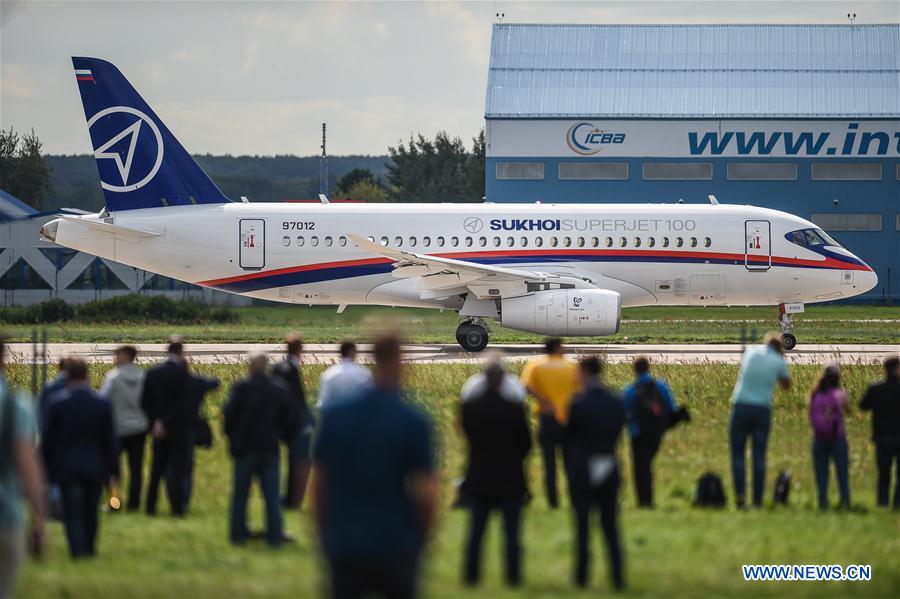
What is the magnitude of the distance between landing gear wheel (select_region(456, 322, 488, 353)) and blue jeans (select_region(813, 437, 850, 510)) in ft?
55.6

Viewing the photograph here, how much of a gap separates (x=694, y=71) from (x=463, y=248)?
31634 millimetres

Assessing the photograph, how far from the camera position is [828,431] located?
13312mm

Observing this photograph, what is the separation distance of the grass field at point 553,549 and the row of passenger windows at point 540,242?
1479cm

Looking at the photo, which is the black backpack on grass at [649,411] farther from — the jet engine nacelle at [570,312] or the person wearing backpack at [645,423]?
the jet engine nacelle at [570,312]

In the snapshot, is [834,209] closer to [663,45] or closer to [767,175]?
[767,175]

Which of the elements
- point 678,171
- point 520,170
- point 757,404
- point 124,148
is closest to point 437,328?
point 124,148

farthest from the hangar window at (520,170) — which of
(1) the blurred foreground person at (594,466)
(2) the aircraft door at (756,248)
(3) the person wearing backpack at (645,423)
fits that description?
(1) the blurred foreground person at (594,466)

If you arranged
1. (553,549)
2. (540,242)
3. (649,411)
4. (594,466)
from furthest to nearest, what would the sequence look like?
(540,242) → (649,411) → (553,549) → (594,466)

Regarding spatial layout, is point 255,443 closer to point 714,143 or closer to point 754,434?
point 754,434

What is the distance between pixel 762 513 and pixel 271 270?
19.8 m

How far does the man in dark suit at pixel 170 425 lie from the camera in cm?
1253

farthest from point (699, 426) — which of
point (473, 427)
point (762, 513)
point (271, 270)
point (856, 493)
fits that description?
point (271, 270)

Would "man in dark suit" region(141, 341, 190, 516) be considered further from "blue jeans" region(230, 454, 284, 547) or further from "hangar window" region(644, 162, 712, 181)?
"hangar window" region(644, 162, 712, 181)

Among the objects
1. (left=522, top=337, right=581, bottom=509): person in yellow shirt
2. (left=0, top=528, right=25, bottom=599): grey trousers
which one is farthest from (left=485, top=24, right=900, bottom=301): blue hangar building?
(left=0, top=528, right=25, bottom=599): grey trousers
